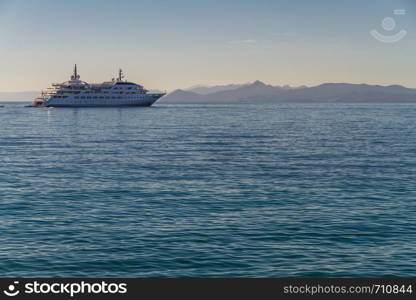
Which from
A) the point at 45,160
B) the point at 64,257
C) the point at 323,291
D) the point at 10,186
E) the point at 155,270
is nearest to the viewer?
the point at 323,291

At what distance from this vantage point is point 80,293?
10.3 metres

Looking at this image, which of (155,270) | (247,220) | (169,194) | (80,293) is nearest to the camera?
(80,293)

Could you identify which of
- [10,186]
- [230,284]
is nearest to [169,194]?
[10,186]

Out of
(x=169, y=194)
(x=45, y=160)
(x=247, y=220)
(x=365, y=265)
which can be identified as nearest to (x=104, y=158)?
(x=45, y=160)

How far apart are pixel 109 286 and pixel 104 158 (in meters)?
36.9

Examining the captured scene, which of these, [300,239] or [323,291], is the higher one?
[323,291]

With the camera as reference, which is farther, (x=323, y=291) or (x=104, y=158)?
(x=104, y=158)

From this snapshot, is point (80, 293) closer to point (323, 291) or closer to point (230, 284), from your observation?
point (230, 284)

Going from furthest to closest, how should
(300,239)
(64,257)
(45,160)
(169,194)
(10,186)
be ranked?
(45,160) → (10,186) → (169,194) → (300,239) → (64,257)

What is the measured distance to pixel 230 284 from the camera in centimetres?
1130

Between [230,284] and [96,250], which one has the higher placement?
[230,284]

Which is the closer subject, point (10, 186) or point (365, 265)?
point (365, 265)

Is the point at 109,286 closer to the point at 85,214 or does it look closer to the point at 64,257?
the point at 64,257

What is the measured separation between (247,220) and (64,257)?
8617 mm
